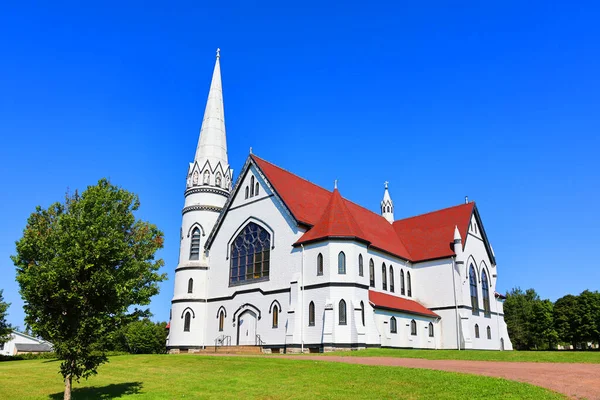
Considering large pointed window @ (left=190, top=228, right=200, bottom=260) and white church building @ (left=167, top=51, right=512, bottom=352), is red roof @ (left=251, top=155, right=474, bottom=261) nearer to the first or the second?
white church building @ (left=167, top=51, right=512, bottom=352)

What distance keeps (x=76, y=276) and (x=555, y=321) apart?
7814cm

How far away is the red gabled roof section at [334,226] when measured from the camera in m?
38.1

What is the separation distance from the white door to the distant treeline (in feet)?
183

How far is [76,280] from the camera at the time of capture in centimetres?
1800

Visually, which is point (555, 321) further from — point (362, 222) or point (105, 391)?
point (105, 391)

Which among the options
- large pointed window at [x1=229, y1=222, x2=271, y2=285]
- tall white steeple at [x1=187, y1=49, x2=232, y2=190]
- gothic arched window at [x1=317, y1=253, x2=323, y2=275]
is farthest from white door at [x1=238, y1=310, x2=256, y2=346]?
tall white steeple at [x1=187, y1=49, x2=232, y2=190]

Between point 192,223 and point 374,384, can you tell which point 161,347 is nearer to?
point 192,223

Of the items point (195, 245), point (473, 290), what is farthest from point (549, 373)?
point (195, 245)

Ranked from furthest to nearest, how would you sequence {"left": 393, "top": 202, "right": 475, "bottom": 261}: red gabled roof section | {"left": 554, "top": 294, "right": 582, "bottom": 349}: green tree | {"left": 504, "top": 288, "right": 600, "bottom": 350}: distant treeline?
1. {"left": 554, "top": 294, "right": 582, "bottom": 349}: green tree
2. {"left": 504, "top": 288, "right": 600, "bottom": 350}: distant treeline
3. {"left": 393, "top": 202, "right": 475, "bottom": 261}: red gabled roof section

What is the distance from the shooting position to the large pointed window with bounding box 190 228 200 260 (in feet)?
156

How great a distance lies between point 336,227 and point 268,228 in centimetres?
672

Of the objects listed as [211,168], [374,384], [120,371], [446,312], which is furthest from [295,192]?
[374,384]

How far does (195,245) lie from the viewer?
47719 millimetres

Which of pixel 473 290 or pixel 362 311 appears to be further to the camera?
pixel 473 290
